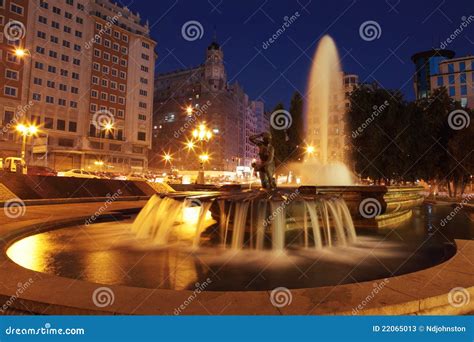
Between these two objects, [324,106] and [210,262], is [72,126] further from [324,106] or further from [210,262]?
[210,262]

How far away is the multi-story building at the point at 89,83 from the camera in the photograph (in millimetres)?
51250

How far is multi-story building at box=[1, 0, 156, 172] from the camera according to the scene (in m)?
51.2

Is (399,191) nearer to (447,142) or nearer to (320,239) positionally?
(320,239)

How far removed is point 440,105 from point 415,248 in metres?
26.9

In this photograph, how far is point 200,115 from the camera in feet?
331

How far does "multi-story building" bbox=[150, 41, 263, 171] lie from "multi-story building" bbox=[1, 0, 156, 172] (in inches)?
1280

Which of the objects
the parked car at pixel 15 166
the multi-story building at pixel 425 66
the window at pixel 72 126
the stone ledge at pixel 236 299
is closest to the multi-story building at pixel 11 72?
the window at pixel 72 126

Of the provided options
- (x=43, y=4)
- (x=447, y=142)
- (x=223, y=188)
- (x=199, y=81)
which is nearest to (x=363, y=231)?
(x=223, y=188)

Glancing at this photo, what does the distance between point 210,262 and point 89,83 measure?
61554 mm

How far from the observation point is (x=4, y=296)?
3484 millimetres

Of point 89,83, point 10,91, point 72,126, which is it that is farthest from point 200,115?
point 10,91

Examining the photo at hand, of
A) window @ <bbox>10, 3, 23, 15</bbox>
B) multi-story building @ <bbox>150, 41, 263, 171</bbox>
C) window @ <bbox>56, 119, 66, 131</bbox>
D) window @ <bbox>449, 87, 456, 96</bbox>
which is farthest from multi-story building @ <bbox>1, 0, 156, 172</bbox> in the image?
window @ <bbox>449, 87, 456, 96</bbox>

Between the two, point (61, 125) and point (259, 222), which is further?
point (61, 125)

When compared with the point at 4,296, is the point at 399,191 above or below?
above
